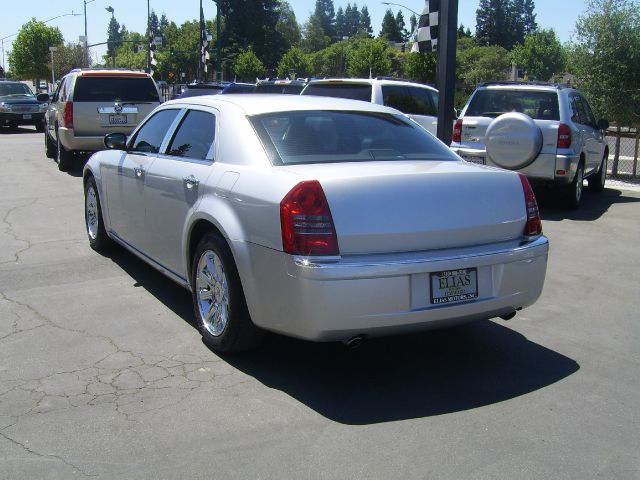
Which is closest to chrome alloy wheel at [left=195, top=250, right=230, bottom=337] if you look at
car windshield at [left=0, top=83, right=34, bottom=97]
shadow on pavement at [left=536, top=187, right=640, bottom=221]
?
shadow on pavement at [left=536, top=187, right=640, bottom=221]

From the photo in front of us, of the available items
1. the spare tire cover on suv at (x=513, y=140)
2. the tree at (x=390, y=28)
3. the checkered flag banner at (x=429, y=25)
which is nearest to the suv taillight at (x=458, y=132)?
the spare tire cover on suv at (x=513, y=140)

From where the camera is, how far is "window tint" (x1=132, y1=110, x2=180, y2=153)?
5.77 metres

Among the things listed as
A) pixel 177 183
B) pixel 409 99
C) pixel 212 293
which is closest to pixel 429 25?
pixel 409 99

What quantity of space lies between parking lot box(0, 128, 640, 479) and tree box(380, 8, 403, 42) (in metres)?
168

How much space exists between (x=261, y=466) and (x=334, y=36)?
186 m

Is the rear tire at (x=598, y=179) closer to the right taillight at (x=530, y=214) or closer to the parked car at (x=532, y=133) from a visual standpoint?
the parked car at (x=532, y=133)

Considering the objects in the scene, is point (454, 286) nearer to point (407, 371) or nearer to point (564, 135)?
point (407, 371)

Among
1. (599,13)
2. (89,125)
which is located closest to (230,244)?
(89,125)

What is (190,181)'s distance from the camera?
4.81 m

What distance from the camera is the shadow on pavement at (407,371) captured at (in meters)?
3.90

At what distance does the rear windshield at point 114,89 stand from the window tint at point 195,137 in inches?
360

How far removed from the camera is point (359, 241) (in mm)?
3832

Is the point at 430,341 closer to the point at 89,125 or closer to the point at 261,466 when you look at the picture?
the point at 261,466

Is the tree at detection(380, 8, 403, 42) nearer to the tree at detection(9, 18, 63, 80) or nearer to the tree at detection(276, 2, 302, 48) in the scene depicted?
the tree at detection(276, 2, 302, 48)
